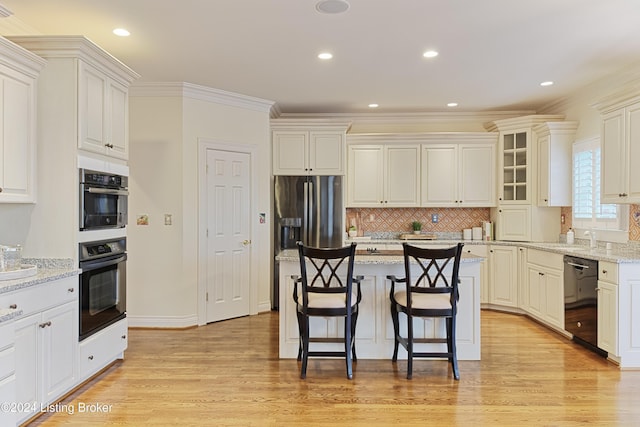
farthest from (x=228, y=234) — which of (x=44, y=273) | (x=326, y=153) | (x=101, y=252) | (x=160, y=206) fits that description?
(x=44, y=273)

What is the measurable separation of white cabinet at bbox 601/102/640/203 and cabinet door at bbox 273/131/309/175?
3.45 m

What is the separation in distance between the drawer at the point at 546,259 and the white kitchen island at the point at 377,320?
4.47 feet

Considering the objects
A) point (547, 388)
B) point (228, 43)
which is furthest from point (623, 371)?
point (228, 43)

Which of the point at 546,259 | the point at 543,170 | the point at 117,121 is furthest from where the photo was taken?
the point at 543,170

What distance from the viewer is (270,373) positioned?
3.38m

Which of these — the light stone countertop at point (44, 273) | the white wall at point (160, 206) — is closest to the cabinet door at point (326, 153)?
the white wall at point (160, 206)

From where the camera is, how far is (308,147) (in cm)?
569

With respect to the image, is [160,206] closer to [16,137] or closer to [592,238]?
[16,137]

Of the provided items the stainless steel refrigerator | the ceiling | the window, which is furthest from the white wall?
the window

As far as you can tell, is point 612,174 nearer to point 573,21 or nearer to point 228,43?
point 573,21

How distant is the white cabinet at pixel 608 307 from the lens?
3.51 m

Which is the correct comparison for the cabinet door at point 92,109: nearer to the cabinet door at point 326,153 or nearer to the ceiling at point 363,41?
the ceiling at point 363,41

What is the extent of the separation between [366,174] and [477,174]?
1.60 m

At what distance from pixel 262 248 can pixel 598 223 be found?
4.08 meters
